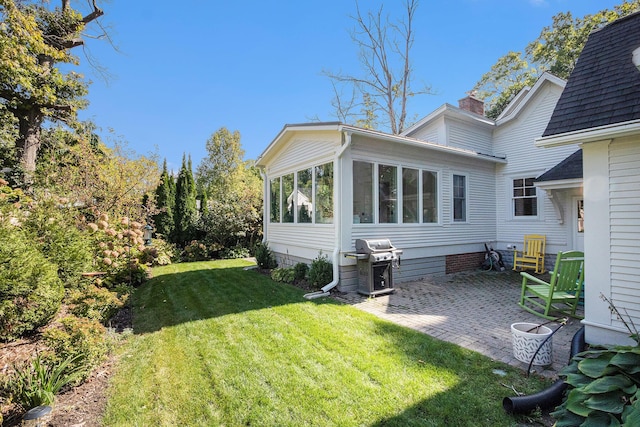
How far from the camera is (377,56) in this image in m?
17.5

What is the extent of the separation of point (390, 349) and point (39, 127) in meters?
14.7

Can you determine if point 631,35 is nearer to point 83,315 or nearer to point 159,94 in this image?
point 83,315

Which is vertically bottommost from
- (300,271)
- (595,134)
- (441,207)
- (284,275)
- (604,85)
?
(284,275)

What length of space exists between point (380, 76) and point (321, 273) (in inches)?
601

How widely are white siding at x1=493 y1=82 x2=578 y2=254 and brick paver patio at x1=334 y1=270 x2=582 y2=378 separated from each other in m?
2.50

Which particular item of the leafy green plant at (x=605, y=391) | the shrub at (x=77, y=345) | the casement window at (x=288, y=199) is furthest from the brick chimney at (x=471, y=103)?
the shrub at (x=77, y=345)

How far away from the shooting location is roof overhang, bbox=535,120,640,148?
3.23 m

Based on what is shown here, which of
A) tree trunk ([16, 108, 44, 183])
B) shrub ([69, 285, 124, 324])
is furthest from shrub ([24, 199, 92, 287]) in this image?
tree trunk ([16, 108, 44, 183])

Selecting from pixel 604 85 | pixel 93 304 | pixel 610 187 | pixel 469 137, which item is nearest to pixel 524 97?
pixel 469 137

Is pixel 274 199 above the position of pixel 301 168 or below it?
below

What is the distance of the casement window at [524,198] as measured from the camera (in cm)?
990

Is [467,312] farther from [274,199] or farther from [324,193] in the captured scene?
[274,199]

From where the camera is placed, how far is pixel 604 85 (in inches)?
156

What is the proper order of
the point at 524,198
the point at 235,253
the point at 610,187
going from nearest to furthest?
the point at 610,187 < the point at 524,198 < the point at 235,253
